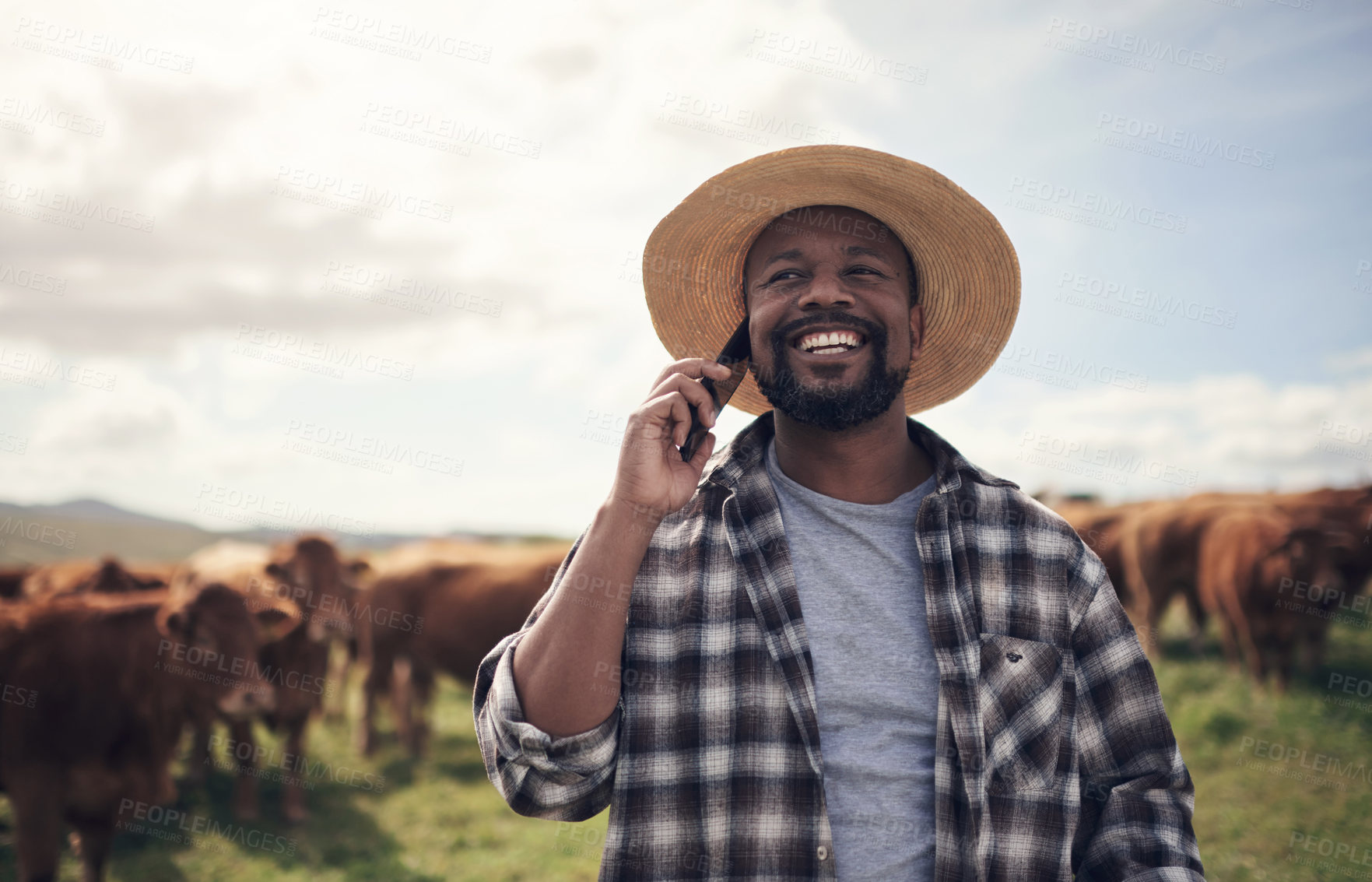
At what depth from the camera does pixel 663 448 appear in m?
2.12

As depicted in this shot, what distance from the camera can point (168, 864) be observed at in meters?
6.77

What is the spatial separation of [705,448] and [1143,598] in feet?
40.9

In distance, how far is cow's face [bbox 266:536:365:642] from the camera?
909 centimetres

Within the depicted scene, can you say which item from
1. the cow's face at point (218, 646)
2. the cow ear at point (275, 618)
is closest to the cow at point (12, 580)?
the cow ear at point (275, 618)

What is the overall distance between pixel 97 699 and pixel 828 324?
6.42m

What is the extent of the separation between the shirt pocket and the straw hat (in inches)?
53.2

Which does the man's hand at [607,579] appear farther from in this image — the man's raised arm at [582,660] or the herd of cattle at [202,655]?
the herd of cattle at [202,655]

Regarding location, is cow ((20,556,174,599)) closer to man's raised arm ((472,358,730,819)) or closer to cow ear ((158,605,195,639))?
cow ear ((158,605,195,639))

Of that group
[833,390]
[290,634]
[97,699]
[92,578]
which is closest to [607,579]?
[833,390]

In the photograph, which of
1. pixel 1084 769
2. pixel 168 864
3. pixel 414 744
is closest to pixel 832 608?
pixel 1084 769

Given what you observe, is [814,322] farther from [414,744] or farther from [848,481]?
[414,744]

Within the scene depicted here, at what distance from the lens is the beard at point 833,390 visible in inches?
95.9

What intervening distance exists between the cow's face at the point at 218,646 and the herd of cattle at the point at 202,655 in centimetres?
1

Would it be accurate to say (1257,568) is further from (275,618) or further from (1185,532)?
(275,618)
